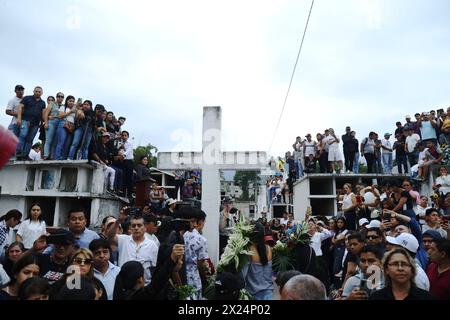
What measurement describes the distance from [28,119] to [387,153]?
11244 mm

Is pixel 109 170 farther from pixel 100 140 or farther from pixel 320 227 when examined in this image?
pixel 320 227

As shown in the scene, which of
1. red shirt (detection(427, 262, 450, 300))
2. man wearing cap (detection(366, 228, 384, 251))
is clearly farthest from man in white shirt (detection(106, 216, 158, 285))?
red shirt (detection(427, 262, 450, 300))

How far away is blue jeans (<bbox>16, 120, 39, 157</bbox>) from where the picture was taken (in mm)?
8805

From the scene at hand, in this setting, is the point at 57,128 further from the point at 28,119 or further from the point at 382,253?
the point at 382,253

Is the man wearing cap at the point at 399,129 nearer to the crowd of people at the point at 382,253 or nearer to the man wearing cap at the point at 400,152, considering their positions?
the man wearing cap at the point at 400,152

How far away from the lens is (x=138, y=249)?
442 cm

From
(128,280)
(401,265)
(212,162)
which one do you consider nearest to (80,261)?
(128,280)

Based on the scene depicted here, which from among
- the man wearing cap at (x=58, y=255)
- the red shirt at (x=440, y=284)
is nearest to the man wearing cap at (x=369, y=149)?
the red shirt at (x=440, y=284)

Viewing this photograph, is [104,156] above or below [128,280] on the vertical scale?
above

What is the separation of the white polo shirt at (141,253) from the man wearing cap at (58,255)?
2.18ft

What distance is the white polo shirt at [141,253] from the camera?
4348mm

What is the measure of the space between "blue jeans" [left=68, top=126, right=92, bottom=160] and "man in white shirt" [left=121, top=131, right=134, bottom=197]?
5.27 feet
